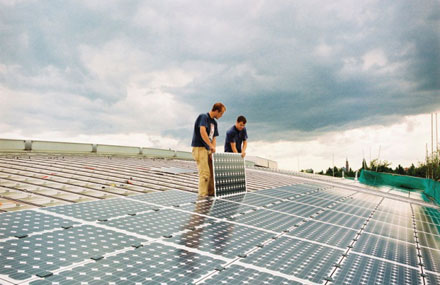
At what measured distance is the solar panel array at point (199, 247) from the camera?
2.90 metres

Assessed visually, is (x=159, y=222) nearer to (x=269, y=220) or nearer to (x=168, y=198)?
(x=269, y=220)

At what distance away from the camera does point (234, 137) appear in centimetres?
1025

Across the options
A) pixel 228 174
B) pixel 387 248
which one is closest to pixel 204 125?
pixel 228 174

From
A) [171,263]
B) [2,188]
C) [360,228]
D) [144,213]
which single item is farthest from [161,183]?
[171,263]

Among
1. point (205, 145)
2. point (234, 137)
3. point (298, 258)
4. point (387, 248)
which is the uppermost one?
point (234, 137)

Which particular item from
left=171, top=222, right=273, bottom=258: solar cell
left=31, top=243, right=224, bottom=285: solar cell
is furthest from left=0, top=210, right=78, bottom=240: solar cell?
left=171, top=222, right=273, bottom=258: solar cell

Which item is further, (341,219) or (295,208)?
(295,208)

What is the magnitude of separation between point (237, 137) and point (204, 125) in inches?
120

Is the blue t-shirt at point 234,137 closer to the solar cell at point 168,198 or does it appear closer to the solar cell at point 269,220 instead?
the solar cell at point 168,198

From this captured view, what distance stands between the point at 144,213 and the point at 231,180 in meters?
3.48

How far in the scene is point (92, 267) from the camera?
2.89m

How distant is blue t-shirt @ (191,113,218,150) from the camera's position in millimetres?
7570

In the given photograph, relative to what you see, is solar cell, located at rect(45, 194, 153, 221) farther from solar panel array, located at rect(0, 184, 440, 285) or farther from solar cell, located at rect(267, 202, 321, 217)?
solar cell, located at rect(267, 202, 321, 217)

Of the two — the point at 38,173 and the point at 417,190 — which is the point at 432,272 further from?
the point at 417,190
